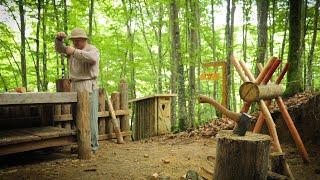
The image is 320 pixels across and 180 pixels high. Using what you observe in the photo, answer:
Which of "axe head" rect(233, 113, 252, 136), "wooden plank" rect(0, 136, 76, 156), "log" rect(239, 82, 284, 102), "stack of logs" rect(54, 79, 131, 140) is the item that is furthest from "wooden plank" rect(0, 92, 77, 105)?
"axe head" rect(233, 113, 252, 136)

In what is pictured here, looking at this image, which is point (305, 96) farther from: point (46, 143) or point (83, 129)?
point (46, 143)

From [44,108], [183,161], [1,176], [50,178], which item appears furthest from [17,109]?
[183,161]

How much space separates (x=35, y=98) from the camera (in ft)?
14.4

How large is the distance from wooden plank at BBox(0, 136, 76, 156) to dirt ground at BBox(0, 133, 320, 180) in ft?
0.99

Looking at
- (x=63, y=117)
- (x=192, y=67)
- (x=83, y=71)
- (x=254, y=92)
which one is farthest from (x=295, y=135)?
(x=192, y=67)

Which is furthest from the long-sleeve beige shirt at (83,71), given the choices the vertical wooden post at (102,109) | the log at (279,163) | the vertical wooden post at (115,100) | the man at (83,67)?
the log at (279,163)

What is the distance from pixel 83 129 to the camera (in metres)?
5.03

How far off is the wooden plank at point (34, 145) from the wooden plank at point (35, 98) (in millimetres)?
639

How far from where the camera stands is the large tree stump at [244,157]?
299 cm

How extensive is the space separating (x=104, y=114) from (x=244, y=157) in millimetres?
4558

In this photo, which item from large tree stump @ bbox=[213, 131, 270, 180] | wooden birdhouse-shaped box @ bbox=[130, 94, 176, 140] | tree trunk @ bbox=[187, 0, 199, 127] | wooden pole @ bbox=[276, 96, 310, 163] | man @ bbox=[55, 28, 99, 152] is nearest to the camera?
large tree stump @ bbox=[213, 131, 270, 180]

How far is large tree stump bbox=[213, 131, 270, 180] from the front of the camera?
299cm

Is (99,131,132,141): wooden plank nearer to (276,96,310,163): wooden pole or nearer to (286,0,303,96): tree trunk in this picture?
(276,96,310,163): wooden pole

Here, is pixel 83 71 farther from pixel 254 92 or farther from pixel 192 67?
pixel 192 67
